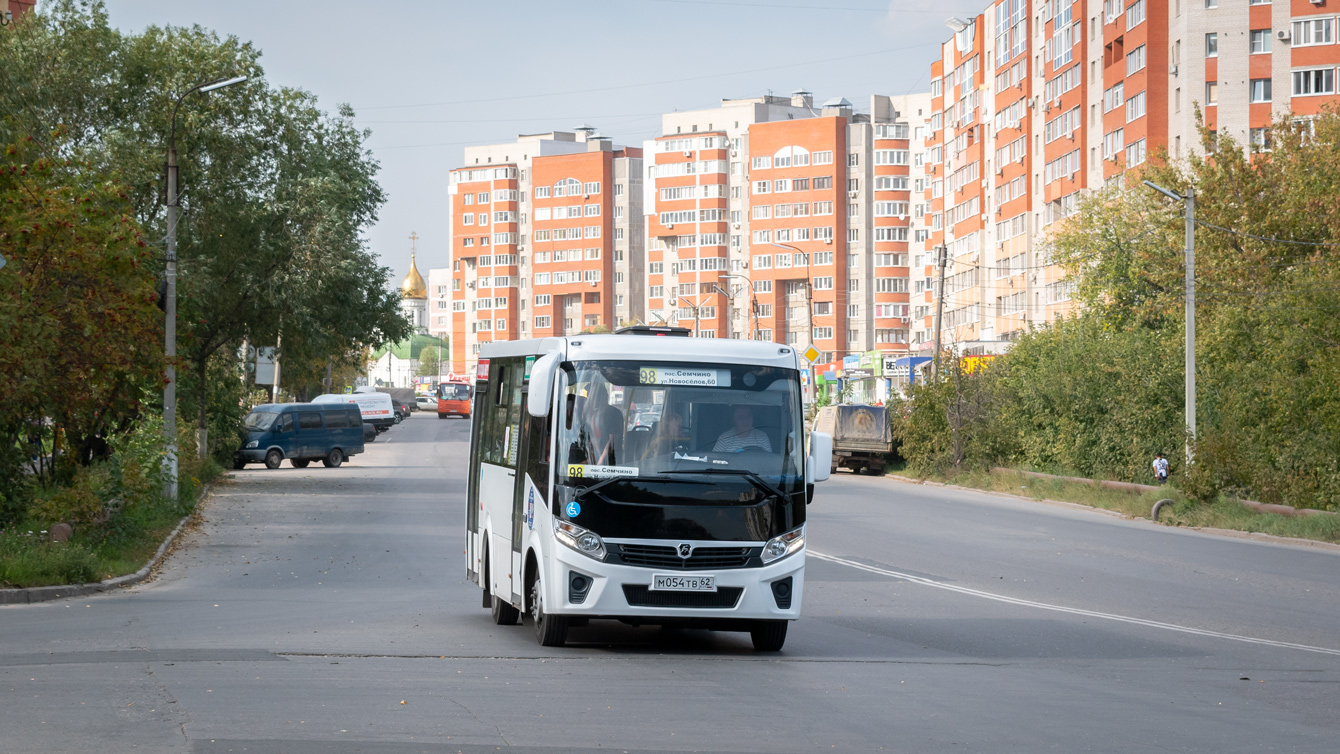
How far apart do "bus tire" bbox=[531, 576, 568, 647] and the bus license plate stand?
0.87 m

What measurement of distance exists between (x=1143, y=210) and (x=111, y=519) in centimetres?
5031

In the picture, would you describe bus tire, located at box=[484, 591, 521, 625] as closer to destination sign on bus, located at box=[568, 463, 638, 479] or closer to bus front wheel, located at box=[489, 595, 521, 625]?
bus front wheel, located at box=[489, 595, 521, 625]

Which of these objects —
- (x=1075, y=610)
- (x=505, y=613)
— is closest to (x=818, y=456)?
(x=505, y=613)

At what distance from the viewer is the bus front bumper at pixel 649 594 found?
1183 cm

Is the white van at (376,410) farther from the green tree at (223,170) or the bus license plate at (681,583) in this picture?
the bus license plate at (681,583)

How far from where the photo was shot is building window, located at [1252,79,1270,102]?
65938mm

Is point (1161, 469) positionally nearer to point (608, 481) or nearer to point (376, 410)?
point (608, 481)

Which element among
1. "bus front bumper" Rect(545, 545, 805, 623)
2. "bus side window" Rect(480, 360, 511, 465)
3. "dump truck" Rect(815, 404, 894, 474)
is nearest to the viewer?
"bus front bumper" Rect(545, 545, 805, 623)

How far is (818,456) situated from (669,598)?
1704 mm

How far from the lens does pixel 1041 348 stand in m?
45.6

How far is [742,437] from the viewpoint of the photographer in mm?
12336

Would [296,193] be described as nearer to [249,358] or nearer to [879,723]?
[249,358]

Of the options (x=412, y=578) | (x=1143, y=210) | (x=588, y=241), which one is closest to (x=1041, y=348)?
(x=1143, y=210)

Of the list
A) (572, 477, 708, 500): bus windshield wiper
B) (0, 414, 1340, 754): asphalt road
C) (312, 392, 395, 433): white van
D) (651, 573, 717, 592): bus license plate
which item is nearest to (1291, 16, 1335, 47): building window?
(312, 392, 395, 433): white van
